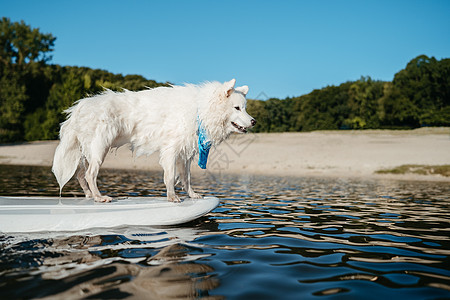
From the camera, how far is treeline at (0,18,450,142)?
36.5m

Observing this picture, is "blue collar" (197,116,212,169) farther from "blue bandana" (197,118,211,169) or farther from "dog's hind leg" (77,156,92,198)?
"dog's hind leg" (77,156,92,198)

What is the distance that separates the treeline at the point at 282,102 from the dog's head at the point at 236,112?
25.9 meters

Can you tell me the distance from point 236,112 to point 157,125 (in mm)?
1330

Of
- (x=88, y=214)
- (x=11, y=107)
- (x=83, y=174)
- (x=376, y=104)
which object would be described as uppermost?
(x=376, y=104)

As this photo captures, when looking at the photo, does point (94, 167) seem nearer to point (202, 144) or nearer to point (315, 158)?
point (202, 144)

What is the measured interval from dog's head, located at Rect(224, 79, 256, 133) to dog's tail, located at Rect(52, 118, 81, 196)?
257cm

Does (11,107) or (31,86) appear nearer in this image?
(11,107)

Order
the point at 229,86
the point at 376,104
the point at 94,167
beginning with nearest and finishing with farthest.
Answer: the point at 94,167, the point at 229,86, the point at 376,104

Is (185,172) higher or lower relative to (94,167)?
lower

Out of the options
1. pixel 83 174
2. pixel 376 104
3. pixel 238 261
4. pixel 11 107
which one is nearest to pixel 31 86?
pixel 11 107

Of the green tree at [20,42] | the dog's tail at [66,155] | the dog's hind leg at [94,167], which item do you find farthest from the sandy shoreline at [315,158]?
the green tree at [20,42]

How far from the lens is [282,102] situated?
5866cm

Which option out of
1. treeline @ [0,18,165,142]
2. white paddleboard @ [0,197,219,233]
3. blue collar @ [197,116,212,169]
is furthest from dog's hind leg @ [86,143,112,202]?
treeline @ [0,18,165,142]

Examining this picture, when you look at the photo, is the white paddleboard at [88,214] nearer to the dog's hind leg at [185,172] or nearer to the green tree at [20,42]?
the dog's hind leg at [185,172]
